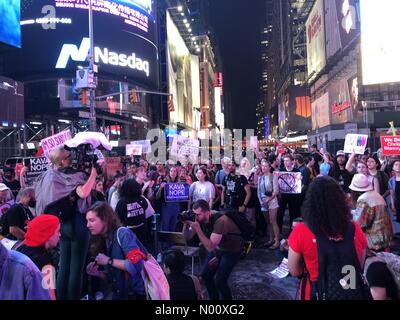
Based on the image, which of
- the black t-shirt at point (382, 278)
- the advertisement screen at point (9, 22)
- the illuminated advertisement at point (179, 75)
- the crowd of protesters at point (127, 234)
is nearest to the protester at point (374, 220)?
the crowd of protesters at point (127, 234)

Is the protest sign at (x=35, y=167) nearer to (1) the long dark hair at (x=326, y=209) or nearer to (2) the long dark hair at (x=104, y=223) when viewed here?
(2) the long dark hair at (x=104, y=223)

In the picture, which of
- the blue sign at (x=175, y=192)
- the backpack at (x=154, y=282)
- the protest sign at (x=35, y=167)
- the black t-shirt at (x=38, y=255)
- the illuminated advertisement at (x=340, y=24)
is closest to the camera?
the black t-shirt at (x=38, y=255)

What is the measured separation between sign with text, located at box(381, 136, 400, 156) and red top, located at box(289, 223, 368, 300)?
327 inches

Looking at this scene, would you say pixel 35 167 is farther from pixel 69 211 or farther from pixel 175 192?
pixel 69 211

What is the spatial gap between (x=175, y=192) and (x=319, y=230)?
5.92m

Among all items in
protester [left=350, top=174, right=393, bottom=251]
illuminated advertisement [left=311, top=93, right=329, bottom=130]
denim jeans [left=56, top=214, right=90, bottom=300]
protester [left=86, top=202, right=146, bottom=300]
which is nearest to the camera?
protester [left=86, top=202, right=146, bottom=300]

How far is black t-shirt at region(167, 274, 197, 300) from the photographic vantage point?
12.3 ft

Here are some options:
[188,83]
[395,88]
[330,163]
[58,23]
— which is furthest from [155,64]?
[330,163]

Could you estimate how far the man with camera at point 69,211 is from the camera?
4809mm

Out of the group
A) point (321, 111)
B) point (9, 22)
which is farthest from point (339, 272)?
point (321, 111)

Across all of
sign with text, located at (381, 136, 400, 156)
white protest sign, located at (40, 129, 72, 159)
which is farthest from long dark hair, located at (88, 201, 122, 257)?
sign with text, located at (381, 136, 400, 156)

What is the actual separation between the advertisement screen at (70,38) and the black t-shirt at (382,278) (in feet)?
139

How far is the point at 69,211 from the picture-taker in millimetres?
4957

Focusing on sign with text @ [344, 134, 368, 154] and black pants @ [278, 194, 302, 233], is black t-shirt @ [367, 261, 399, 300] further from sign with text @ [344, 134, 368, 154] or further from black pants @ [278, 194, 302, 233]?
sign with text @ [344, 134, 368, 154]
